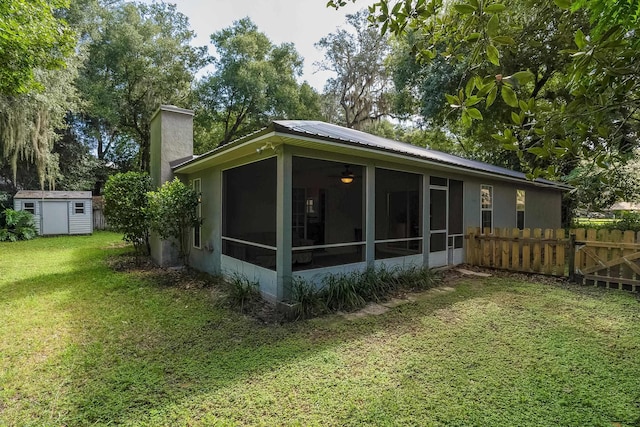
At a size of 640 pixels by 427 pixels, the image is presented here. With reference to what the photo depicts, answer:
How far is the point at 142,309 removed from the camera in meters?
5.26

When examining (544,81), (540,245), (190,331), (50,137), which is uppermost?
(544,81)

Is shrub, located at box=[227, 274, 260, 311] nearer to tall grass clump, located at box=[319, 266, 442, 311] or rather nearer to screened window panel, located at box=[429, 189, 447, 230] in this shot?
tall grass clump, located at box=[319, 266, 442, 311]

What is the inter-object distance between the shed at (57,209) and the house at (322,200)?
9.20 m

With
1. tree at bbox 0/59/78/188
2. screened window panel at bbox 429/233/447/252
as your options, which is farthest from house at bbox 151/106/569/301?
tree at bbox 0/59/78/188

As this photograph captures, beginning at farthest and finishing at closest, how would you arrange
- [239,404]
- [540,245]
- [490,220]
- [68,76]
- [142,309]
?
→ [68,76]
[490,220]
[540,245]
[142,309]
[239,404]

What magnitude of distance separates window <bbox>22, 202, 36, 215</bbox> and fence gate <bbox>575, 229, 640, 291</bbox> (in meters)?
20.0

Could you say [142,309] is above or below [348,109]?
below

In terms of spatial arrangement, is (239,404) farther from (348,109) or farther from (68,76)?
(348,109)

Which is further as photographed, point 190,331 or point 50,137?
point 50,137

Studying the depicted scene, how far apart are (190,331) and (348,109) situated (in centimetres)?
1946

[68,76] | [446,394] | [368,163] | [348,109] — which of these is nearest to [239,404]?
[446,394]

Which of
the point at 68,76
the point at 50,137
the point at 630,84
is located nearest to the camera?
the point at 630,84

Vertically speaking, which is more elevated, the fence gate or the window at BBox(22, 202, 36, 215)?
the window at BBox(22, 202, 36, 215)

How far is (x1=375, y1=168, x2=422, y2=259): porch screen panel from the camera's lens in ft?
23.6
